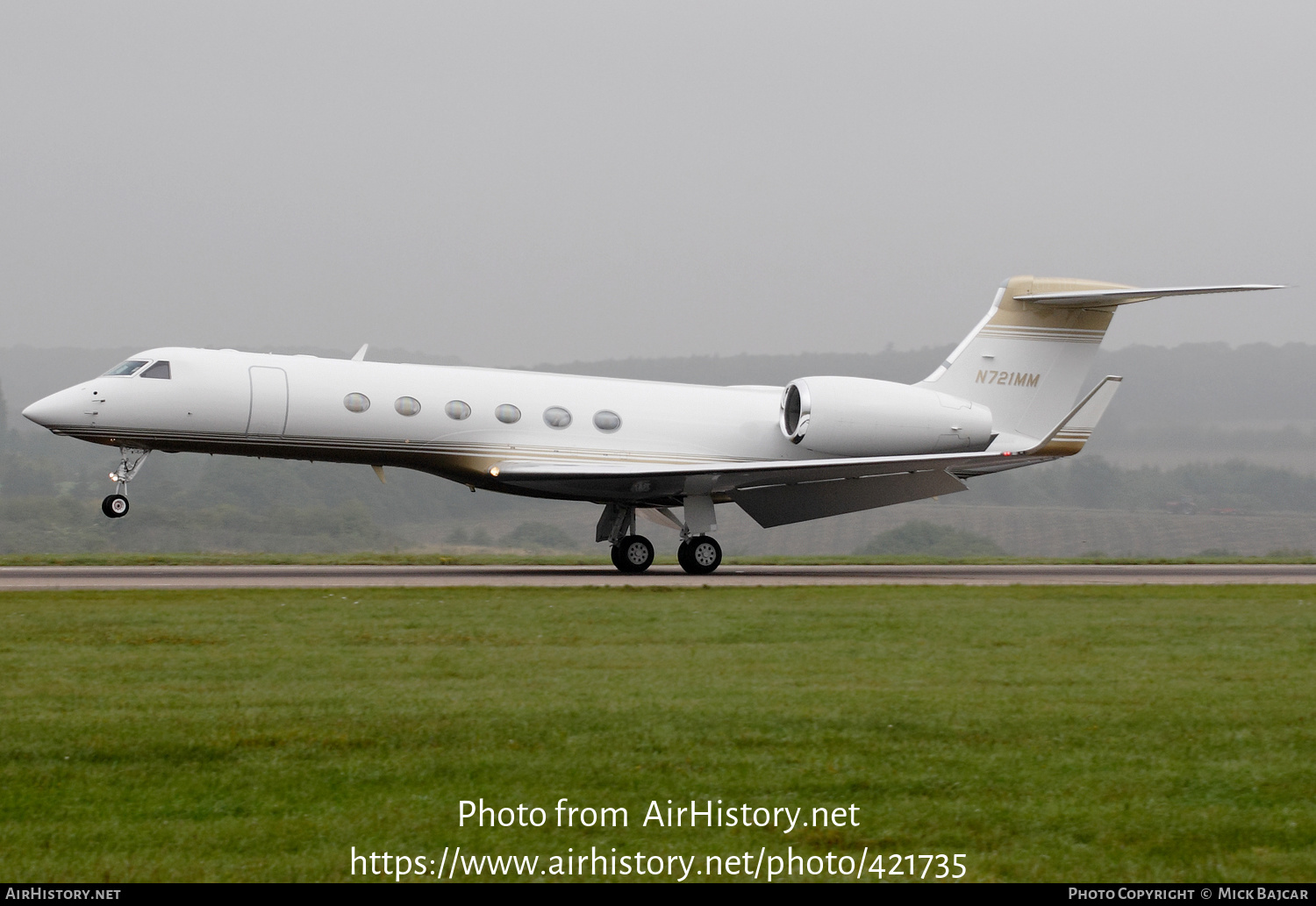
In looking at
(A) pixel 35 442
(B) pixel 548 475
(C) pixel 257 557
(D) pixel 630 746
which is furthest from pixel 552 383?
(A) pixel 35 442

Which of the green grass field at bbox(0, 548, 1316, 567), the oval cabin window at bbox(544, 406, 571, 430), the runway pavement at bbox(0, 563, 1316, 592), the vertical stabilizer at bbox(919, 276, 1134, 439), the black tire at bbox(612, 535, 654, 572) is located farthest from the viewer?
the vertical stabilizer at bbox(919, 276, 1134, 439)

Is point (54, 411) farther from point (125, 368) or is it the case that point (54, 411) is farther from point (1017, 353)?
point (1017, 353)

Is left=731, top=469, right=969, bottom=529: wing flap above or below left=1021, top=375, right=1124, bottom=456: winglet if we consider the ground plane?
below

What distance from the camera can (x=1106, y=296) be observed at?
26.2 m

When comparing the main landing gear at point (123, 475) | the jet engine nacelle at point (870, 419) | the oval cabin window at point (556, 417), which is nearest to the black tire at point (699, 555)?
the jet engine nacelle at point (870, 419)

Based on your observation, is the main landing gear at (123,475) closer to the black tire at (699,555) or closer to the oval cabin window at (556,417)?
the oval cabin window at (556,417)

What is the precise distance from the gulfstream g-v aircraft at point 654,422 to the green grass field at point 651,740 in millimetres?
8792

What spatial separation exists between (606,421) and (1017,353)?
9273 mm

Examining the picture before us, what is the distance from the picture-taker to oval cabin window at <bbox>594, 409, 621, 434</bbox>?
24328mm

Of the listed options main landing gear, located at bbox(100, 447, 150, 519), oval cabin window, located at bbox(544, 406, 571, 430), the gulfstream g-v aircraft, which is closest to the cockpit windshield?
the gulfstream g-v aircraft

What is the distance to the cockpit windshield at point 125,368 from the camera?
71.7 feet

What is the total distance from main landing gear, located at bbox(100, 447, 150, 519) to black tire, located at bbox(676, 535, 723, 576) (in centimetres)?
974

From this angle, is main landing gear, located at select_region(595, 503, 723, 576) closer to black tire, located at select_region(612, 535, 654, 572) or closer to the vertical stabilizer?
black tire, located at select_region(612, 535, 654, 572)

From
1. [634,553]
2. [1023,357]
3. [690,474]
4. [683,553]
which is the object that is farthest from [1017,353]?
[634,553]
